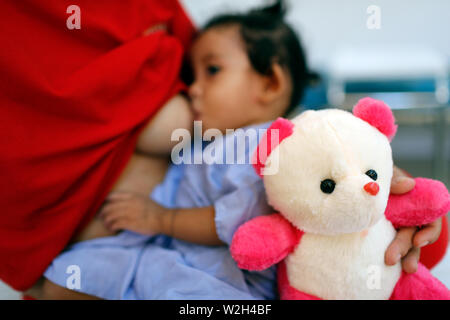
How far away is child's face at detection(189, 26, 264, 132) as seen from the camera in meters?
0.74

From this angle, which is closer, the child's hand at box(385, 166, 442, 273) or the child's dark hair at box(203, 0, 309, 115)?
the child's hand at box(385, 166, 442, 273)

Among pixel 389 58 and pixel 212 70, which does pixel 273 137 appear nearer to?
pixel 212 70

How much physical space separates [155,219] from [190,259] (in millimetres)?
89

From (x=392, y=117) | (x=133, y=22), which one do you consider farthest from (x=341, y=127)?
(x=133, y=22)

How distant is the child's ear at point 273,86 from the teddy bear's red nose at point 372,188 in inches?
15.6

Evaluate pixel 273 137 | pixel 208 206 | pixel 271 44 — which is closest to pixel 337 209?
pixel 273 137

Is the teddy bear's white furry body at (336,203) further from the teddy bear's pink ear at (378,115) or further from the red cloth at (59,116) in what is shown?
the red cloth at (59,116)

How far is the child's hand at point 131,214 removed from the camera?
641mm

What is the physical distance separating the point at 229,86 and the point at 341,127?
333 mm

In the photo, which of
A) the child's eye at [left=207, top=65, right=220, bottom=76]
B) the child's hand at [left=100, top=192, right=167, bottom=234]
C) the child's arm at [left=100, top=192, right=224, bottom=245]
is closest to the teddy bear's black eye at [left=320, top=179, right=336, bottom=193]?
the child's arm at [left=100, top=192, right=224, bottom=245]

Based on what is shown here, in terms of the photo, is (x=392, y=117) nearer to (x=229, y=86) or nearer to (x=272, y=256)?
(x=272, y=256)

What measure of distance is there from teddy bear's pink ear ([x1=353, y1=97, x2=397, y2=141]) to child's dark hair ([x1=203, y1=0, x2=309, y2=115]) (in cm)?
33

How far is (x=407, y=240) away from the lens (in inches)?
19.4

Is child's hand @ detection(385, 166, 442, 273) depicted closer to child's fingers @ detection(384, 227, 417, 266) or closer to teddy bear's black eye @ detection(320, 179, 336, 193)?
child's fingers @ detection(384, 227, 417, 266)
